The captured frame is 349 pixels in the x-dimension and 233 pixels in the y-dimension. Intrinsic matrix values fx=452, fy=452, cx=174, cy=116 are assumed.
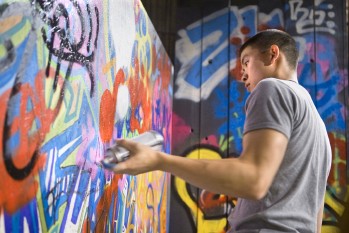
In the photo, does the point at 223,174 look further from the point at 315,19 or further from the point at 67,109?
the point at 315,19

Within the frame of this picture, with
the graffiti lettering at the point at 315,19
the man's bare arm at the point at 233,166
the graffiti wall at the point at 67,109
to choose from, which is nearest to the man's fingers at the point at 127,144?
the man's bare arm at the point at 233,166

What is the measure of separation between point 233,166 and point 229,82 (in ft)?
10.2

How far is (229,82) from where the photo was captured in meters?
4.26

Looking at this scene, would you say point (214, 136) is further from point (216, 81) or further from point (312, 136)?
point (312, 136)

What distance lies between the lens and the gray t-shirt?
1288 millimetres

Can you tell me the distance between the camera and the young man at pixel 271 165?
1203 millimetres

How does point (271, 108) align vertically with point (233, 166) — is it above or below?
above

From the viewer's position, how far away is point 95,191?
1834 mm

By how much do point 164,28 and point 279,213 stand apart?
9.25 ft

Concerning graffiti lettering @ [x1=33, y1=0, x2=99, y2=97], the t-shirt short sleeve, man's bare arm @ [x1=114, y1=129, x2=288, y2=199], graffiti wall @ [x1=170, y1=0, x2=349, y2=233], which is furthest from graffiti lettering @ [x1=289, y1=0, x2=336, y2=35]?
man's bare arm @ [x1=114, y1=129, x2=288, y2=199]

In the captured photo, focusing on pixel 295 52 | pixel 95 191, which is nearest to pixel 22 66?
pixel 95 191

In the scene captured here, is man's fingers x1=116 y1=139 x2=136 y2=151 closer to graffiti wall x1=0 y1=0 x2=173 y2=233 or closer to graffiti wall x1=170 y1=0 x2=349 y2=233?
graffiti wall x1=0 y1=0 x2=173 y2=233

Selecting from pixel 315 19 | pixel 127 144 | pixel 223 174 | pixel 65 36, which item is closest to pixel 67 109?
pixel 65 36

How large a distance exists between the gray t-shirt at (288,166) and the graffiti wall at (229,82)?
273cm
